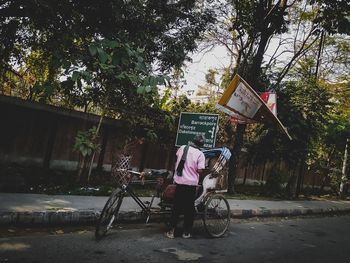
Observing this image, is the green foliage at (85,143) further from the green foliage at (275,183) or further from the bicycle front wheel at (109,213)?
the green foliage at (275,183)

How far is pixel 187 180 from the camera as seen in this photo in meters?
6.48

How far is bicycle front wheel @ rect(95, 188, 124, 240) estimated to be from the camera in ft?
18.6

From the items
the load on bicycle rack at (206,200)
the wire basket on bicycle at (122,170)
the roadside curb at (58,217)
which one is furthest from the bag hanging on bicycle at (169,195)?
the wire basket on bicycle at (122,170)

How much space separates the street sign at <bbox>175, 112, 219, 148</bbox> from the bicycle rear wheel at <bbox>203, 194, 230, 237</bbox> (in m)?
2.40

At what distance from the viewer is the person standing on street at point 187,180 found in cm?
649

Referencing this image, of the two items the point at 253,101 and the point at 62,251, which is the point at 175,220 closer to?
the point at 62,251

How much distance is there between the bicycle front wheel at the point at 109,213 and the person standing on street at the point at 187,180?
1170 mm

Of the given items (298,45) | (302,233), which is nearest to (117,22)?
(302,233)

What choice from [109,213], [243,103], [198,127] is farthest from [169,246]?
[243,103]

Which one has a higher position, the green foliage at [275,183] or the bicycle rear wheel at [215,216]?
the green foliage at [275,183]

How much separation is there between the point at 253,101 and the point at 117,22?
503 centimetres

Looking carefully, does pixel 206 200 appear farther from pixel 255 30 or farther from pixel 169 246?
pixel 255 30

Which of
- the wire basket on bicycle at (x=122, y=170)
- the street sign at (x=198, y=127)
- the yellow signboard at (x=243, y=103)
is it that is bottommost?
the wire basket on bicycle at (x=122, y=170)

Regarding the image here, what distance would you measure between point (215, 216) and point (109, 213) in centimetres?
245
